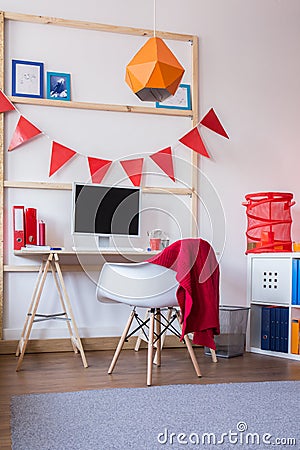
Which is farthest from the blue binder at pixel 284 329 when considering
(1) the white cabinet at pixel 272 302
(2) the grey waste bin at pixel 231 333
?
(2) the grey waste bin at pixel 231 333

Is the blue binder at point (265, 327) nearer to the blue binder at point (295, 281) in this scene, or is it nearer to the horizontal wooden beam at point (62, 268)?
the blue binder at point (295, 281)

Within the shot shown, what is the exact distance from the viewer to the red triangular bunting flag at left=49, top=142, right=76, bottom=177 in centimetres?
420

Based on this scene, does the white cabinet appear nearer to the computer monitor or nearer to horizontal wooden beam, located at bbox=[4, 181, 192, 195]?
horizontal wooden beam, located at bbox=[4, 181, 192, 195]

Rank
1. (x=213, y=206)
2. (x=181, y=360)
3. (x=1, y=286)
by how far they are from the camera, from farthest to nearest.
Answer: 1. (x=213, y=206)
2. (x=1, y=286)
3. (x=181, y=360)

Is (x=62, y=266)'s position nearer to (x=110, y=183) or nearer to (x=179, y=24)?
(x=110, y=183)

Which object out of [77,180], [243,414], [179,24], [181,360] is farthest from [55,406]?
[179,24]

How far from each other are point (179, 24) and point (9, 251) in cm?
204

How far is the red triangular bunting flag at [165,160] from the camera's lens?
4434mm

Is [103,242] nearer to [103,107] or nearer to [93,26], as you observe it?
[103,107]

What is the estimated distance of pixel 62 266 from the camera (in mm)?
4176

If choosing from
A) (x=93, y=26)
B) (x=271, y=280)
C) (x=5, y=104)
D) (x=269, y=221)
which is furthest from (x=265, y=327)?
(x=93, y=26)

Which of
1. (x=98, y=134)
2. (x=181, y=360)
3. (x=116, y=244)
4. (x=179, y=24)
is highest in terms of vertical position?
(x=179, y=24)

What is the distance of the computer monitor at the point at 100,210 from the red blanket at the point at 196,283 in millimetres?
954

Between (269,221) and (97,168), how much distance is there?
1266 mm
